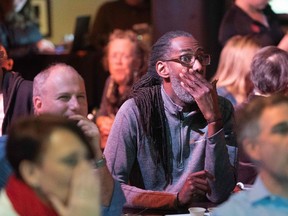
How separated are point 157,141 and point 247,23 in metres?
2.71

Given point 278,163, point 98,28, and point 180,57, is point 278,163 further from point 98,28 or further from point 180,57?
point 98,28

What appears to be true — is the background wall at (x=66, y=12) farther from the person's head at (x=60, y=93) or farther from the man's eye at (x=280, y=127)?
the man's eye at (x=280, y=127)

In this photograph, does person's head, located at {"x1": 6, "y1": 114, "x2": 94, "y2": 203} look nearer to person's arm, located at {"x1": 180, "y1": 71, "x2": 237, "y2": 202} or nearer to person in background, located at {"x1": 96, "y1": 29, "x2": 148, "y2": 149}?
person's arm, located at {"x1": 180, "y1": 71, "x2": 237, "y2": 202}

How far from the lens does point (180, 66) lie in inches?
151

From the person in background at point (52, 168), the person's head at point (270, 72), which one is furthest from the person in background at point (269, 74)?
the person in background at point (52, 168)

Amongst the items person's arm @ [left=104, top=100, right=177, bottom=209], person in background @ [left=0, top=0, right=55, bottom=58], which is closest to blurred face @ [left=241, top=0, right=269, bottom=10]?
person in background @ [left=0, top=0, right=55, bottom=58]

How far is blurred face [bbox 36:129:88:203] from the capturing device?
2.05m

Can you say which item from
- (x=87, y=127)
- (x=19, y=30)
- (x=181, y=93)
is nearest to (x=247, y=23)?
(x=19, y=30)

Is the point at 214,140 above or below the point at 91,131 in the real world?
below

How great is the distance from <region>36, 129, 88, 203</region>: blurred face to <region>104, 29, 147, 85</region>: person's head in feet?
12.6

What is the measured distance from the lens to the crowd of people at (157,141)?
2.09m

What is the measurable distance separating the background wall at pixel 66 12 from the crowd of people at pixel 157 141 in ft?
16.2

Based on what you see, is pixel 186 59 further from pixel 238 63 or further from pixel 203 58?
pixel 238 63

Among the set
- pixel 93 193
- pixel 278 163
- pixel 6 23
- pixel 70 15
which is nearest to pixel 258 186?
pixel 278 163
